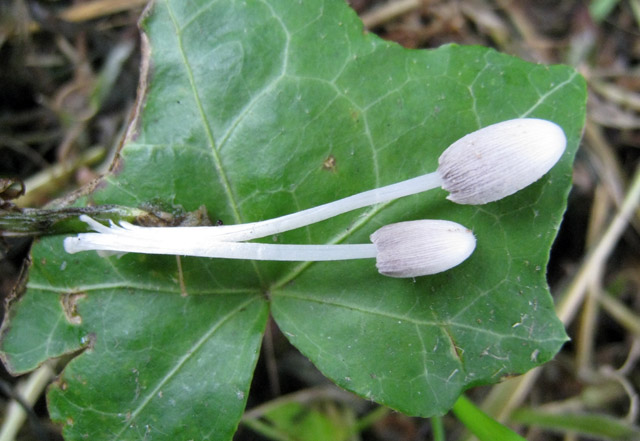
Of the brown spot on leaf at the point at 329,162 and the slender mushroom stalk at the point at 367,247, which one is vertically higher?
the brown spot on leaf at the point at 329,162

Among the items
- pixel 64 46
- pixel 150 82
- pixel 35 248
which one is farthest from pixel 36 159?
pixel 150 82

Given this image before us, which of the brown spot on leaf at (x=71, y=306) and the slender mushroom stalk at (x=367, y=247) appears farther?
the brown spot on leaf at (x=71, y=306)

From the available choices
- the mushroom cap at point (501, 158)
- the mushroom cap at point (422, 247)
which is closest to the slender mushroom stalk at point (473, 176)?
the mushroom cap at point (501, 158)

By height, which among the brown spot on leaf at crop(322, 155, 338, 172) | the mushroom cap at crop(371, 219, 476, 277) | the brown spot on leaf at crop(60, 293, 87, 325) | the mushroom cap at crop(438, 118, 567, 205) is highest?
the mushroom cap at crop(438, 118, 567, 205)

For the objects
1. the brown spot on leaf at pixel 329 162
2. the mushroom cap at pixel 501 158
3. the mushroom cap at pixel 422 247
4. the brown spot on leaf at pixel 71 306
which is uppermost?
the mushroom cap at pixel 501 158

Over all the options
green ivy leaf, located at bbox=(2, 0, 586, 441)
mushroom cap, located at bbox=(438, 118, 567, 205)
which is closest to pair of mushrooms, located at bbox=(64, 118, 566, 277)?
mushroom cap, located at bbox=(438, 118, 567, 205)

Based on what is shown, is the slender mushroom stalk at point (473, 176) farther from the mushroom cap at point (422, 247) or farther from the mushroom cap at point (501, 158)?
the mushroom cap at point (422, 247)

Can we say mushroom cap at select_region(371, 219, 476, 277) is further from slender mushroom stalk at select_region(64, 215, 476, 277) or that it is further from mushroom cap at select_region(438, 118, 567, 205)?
mushroom cap at select_region(438, 118, 567, 205)

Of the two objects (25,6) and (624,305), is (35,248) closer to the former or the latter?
(25,6)
